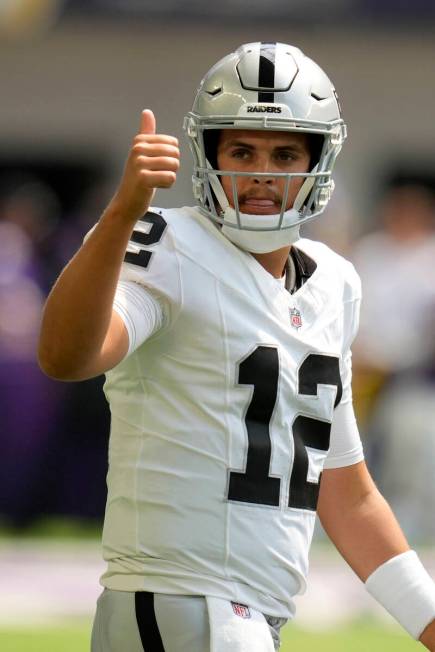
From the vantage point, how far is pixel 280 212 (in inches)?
132

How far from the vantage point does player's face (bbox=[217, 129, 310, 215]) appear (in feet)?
11.1

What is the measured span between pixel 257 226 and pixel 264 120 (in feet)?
0.75

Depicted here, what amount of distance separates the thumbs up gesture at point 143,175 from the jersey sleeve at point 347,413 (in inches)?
33.7

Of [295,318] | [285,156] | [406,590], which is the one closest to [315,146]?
[285,156]

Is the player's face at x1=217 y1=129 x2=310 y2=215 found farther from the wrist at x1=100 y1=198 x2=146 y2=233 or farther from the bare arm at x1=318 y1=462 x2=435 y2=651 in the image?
the bare arm at x1=318 y1=462 x2=435 y2=651

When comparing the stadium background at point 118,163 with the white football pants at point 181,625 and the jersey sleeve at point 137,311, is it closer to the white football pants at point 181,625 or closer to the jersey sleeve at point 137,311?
the white football pants at point 181,625

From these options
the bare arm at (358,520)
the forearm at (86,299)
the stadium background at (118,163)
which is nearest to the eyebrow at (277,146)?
the forearm at (86,299)

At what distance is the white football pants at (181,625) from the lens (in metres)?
3.15

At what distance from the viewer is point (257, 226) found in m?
3.34

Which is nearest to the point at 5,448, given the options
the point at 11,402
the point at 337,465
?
the point at 11,402

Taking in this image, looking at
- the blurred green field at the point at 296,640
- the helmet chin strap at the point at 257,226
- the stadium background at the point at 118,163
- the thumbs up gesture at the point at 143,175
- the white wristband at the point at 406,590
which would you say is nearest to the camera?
the thumbs up gesture at the point at 143,175

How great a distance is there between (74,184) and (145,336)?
35.2ft

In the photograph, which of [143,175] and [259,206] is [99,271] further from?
[259,206]

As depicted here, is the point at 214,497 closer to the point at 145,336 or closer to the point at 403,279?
the point at 145,336
